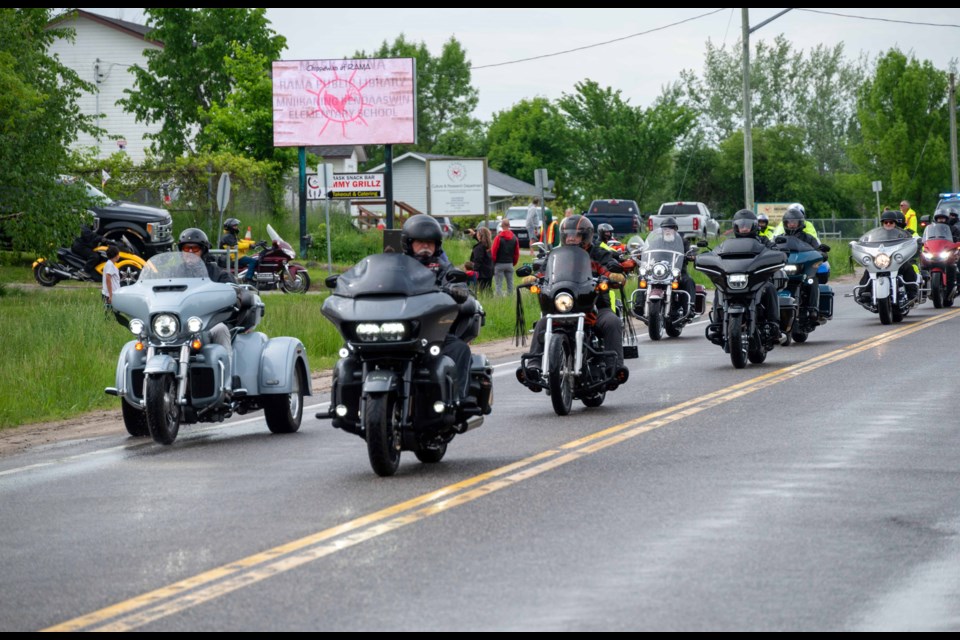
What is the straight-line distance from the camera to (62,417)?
16.5 metres

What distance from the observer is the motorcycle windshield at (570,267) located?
14936 millimetres

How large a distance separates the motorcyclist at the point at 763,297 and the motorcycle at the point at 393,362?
28.4 feet

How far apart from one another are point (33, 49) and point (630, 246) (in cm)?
1458

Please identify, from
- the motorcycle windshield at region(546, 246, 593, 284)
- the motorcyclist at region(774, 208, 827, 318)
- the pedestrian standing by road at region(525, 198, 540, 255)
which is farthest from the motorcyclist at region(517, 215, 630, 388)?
the pedestrian standing by road at region(525, 198, 540, 255)

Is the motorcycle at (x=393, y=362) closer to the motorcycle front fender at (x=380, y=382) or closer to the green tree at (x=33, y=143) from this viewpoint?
the motorcycle front fender at (x=380, y=382)

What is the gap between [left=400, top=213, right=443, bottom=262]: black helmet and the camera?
1183 cm

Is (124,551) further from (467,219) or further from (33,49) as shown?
(467,219)

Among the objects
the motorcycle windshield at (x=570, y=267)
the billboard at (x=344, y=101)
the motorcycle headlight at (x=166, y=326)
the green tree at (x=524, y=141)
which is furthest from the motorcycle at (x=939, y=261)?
the green tree at (x=524, y=141)

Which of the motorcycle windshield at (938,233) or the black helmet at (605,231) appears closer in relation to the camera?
the black helmet at (605,231)

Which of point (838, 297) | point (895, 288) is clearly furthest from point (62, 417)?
point (838, 297)

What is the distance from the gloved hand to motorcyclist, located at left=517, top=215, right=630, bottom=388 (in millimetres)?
3236

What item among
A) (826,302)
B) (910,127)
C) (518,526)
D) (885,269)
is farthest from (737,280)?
(910,127)

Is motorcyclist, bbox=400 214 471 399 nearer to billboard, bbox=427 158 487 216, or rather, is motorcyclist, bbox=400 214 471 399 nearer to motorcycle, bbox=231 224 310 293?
motorcycle, bbox=231 224 310 293

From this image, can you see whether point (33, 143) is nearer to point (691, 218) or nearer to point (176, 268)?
point (176, 268)
